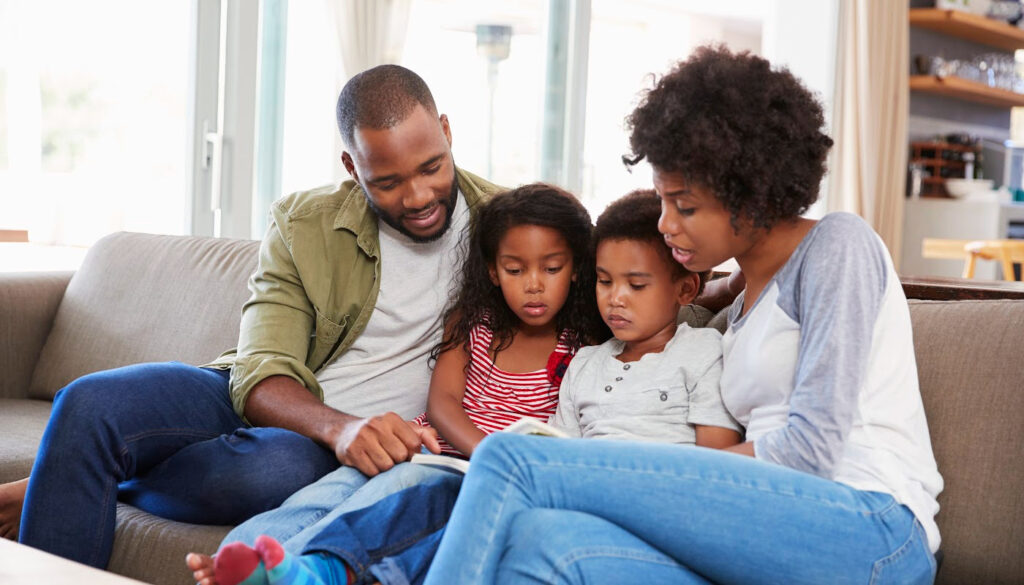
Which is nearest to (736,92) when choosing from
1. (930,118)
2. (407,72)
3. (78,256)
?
(407,72)

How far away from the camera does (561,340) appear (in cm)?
185

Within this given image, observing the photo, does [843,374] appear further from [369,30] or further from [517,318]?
[369,30]

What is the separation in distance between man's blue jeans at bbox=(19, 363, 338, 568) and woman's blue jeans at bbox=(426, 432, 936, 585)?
543mm

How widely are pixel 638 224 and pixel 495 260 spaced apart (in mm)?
291

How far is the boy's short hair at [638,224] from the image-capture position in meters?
1.68

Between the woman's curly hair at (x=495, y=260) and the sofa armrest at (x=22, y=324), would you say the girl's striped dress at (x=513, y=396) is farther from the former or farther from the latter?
the sofa armrest at (x=22, y=324)

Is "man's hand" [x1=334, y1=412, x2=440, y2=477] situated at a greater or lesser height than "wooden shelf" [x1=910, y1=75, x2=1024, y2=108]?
lesser

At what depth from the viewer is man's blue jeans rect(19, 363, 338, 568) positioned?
1.61 meters

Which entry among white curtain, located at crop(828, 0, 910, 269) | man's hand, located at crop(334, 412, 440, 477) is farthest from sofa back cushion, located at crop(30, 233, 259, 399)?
white curtain, located at crop(828, 0, 910, 269)

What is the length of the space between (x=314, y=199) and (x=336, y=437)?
55 centimetres

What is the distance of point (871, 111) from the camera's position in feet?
19.2

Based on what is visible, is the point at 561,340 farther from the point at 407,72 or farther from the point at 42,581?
the point at 42,581

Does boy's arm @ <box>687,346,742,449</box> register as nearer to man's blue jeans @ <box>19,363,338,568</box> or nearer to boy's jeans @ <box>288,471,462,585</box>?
boy's jeans @ <box>288,471,462,585</box>

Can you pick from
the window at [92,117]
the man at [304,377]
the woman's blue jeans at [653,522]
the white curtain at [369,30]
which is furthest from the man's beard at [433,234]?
the white curtain at [369,30]
